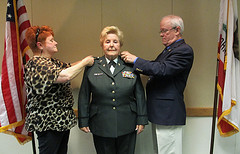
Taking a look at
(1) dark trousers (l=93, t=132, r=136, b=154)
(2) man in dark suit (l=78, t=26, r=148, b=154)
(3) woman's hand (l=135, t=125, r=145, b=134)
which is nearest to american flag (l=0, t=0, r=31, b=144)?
(2) man in dark suit (l=78, t=26, r=148, b=154)

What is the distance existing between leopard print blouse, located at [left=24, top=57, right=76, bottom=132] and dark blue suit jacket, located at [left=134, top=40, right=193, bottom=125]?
0.69 metres

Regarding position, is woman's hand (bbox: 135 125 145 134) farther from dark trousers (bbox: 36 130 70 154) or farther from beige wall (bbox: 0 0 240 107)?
beige wall (bbox: 0 0 240 107)

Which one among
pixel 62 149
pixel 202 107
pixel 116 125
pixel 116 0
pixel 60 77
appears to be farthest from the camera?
pixel 202 107

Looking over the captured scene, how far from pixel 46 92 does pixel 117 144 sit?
781 millimetres

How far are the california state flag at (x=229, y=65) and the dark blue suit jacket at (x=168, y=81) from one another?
0.38 meters

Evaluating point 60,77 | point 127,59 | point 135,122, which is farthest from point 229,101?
point 60,77

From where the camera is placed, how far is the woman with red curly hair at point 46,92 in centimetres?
142

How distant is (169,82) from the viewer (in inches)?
66.2

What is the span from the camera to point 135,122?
5.45 feet

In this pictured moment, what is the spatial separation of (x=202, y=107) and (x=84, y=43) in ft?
5.43

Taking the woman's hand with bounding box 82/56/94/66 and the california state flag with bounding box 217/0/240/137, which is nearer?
the woman's hand with bounding box 82/56/94/66

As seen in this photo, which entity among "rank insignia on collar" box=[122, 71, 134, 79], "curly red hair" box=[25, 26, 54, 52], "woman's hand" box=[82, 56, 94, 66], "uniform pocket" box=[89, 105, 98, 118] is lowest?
"uniform pocket" box=[89, 105, 98, 118]

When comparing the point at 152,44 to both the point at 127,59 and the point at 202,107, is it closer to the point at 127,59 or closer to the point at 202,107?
the point at 127,59

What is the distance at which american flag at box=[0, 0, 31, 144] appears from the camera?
64.7 inches
